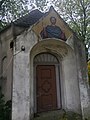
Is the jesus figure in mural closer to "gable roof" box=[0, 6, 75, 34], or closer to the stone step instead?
"gable roof" box=[0, 6, 75, 34]

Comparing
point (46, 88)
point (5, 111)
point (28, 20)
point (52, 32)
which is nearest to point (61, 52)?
point (52, 32)

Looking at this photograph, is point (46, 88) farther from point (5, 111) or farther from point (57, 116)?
point (5, 111)

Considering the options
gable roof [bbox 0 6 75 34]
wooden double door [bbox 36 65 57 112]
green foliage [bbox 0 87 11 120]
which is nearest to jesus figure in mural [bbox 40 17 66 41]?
gable roof [bbox 0 6 75 34]

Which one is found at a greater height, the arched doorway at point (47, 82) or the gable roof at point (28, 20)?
the gable roof at point (28, 20)

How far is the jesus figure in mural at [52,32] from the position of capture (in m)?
9.27

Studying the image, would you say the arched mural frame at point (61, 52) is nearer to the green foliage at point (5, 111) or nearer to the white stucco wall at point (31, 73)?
the white stucco wall at point (31, 73)

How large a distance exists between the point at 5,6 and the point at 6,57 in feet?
24.7

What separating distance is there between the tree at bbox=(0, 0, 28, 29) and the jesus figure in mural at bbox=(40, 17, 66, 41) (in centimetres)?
689

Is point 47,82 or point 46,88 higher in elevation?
point 47,82

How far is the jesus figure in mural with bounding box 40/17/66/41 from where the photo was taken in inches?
365

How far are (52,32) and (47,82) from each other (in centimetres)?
296

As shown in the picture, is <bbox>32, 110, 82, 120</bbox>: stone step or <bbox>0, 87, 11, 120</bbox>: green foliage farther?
<bbox>32, 110, 82, 120</bbox>: stone step

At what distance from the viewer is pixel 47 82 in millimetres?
9844

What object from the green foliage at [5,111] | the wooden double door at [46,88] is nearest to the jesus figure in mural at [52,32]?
the wooden double door at [46,88]
